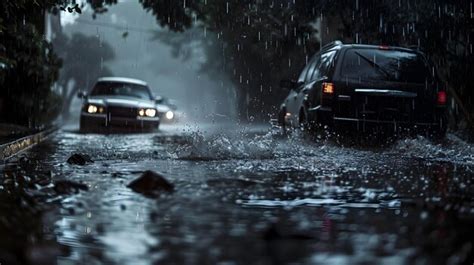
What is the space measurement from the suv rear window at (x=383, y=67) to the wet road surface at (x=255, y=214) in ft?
7.08

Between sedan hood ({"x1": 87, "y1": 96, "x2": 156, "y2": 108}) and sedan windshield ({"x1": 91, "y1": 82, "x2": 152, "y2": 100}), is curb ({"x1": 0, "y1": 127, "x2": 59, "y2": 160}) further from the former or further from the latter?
sedan windshield ({"x1": 91, "y1": 82, "x2": 152, "y2": 100})

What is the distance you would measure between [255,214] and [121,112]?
574 inches

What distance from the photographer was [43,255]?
386 centimetres

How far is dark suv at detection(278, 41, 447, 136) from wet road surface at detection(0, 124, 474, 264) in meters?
1.74

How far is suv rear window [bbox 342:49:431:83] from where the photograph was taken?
36.6 ft

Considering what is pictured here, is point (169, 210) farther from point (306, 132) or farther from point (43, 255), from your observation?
point (306, 132)

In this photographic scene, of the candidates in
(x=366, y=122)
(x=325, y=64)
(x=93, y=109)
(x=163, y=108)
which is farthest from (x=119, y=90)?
(x=366, y=122)

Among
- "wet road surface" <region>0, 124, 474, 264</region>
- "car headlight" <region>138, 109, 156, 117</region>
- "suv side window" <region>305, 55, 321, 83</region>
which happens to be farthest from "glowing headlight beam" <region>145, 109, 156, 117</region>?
"wet road surface" <region>0, 124, 474, 264</region>

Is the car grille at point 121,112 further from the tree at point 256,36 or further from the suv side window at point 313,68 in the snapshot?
the suv side window at point 313,68

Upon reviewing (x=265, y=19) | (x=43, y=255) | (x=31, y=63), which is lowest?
(x=43, y=255)

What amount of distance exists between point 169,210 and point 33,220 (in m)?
0.94

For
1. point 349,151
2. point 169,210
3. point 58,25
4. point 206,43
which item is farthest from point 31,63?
point 58,25

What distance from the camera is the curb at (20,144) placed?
10417 mm

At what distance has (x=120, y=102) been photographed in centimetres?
1947
